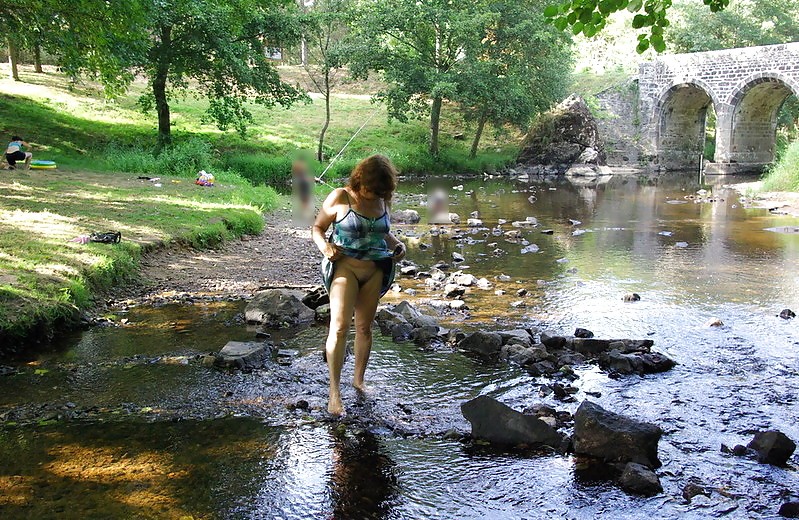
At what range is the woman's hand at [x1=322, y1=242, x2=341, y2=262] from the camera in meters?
5.54

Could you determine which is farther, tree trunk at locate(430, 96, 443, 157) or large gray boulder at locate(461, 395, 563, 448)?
tree trunk at locate(430, 96, 443, 157)

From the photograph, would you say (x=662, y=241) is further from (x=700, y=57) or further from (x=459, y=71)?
(x=700, y=57)

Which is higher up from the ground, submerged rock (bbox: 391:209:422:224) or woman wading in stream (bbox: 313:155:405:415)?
woman wading in stream (bbox: 313:155:405:415)

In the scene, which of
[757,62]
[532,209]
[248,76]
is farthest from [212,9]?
[757,62]

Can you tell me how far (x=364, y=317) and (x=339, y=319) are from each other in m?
0.33

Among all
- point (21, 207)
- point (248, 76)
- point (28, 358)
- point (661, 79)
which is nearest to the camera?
point (28, 358)

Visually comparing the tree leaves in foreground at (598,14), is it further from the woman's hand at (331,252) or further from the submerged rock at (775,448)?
the submerged rock at (775,448)

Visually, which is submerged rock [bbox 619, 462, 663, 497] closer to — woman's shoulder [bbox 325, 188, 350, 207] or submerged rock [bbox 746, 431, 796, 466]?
submerged rock [bbox 746, 431, 796, 466]

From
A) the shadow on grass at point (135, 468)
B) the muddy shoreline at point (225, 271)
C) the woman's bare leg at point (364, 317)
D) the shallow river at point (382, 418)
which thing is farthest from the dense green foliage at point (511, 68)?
the shadow on grass at point (135, 468)

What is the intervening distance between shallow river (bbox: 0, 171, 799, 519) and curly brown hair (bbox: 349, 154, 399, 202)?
5.94ft

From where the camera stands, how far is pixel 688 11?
48375 millimetres

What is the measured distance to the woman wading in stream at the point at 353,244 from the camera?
561 centimetres

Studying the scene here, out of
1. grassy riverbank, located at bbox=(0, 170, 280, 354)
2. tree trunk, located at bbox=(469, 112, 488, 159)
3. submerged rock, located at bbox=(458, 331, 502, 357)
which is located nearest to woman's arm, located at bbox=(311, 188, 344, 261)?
submerged rock, located at bbox=(458, 331, 502, 357)

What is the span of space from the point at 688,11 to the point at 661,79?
9.10 m
